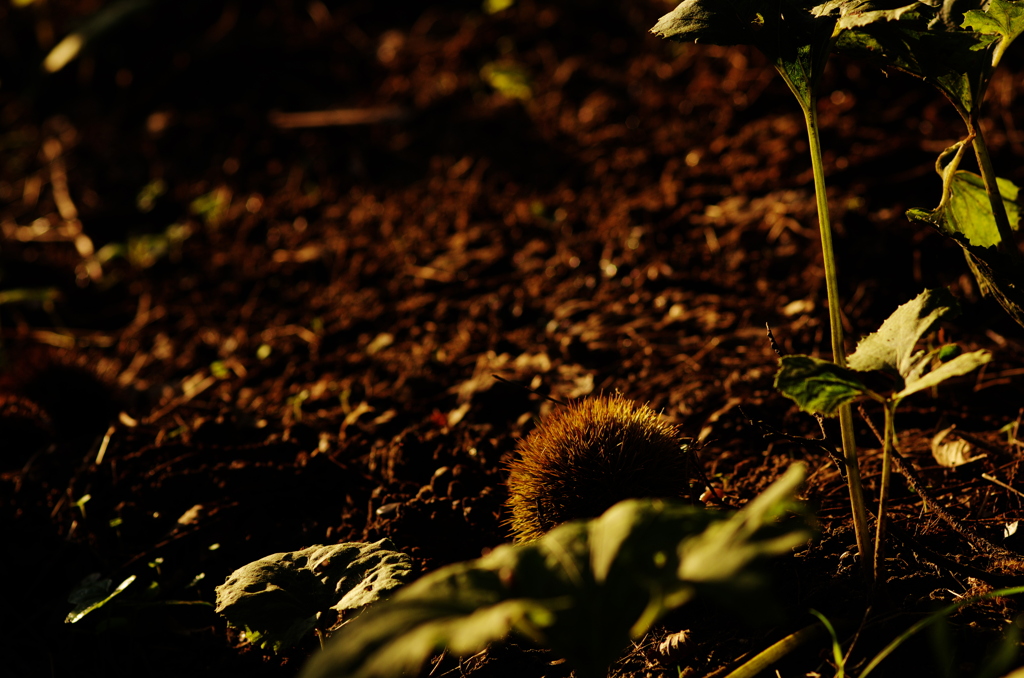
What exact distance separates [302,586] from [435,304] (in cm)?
173

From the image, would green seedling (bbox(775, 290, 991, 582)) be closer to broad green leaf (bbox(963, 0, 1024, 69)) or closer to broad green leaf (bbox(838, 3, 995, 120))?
broad green leaf (bbox(838, 3, 995, 120))

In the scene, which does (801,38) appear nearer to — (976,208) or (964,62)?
(964,62)

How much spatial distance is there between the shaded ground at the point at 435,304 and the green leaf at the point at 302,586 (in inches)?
10.6

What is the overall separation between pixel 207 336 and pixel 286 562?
6.62 feet

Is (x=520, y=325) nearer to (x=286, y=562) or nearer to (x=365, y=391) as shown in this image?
(x=365, y=391)

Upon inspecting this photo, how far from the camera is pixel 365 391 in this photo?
2719mm

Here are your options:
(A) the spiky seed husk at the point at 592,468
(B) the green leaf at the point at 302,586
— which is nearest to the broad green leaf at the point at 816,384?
(A) the spiky seed husk at the point at 592,468

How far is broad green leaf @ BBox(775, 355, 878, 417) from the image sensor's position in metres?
1.24

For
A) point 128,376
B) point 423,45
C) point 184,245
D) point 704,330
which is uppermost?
point 423,45

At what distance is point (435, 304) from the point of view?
3.18 metres

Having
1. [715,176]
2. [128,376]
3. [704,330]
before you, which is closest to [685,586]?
[704,330]

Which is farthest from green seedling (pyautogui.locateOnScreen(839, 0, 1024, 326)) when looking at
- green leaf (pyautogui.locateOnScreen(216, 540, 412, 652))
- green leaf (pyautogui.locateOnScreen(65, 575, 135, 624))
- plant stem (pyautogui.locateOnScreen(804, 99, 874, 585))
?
green leaf (pyautogui.locateOnScreen(65, 575, 135, 624))

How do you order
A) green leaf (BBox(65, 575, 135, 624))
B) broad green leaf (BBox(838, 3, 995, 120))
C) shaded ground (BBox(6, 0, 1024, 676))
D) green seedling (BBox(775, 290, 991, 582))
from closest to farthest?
green seedling (BBox(775, 290, 991, 582)) → broad green leaf (BBox(838, 3, 995, 120)) → green leaf (BBox(65, 575, 135, 624)) → shaded ground (BBox(6, 0, 1024, 676))

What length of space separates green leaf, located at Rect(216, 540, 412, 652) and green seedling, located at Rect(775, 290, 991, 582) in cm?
85
